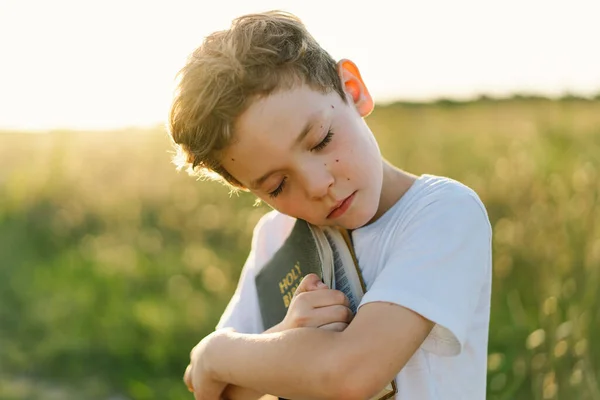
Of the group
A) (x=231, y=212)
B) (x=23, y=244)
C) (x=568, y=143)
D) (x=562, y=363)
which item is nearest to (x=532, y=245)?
(x=568, y=143)

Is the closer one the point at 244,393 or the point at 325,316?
the point at 325,316

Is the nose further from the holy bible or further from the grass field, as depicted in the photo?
the grass field

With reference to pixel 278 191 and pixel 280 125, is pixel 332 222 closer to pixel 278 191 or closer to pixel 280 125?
pixel 278 191

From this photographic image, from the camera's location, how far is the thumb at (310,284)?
1921 millimetres

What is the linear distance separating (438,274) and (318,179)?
0.32 metres

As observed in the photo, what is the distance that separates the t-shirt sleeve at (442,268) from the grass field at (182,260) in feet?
2.96

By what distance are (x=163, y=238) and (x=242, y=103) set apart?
464cm

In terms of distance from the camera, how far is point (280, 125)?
6.05 ft

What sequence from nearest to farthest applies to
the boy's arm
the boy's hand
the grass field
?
1. the boy's arm
2. the boy's hand
3. the grass field

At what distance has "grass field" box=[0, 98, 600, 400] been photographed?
2994 mm

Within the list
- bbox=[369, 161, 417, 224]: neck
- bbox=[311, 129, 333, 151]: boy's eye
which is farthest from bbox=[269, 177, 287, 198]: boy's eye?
bbox=[369, 161, 417, 224]: neck

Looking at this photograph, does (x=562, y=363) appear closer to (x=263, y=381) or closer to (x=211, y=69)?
(x=263, y=381)

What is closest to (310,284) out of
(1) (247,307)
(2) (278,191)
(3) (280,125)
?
(2) (278,191)

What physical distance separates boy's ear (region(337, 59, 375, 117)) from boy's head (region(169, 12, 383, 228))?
1cm
